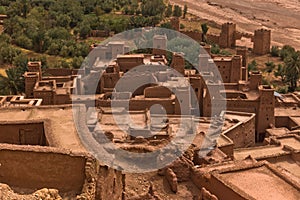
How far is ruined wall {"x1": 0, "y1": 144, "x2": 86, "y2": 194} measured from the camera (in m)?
8.56

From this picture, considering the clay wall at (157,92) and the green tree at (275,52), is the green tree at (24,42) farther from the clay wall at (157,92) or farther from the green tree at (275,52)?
the clay wall at (157,92)

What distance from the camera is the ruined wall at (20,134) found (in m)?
13.0

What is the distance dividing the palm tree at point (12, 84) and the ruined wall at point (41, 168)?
16204 mm

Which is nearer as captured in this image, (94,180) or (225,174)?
(94,180)

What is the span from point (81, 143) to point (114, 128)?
17.7 feet

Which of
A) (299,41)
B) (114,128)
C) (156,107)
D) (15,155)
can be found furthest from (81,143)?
(299,41)

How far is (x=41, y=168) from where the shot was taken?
8758 mm

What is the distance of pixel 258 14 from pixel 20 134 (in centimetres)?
4914

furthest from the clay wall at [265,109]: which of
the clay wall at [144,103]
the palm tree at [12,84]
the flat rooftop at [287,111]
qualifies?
the palm tree at [12,84]

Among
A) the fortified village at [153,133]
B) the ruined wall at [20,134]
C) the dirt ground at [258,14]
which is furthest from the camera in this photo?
the dirt ground at [258,14]

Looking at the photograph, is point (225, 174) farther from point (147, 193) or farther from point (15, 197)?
point (15, 197)

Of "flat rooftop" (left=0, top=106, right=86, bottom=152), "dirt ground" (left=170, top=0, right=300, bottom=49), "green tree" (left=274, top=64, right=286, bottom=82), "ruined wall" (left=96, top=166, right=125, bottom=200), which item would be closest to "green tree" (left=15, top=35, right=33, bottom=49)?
"green tree" (left=274, top=64, right=286, bottom=82)

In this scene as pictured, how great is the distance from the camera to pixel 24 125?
42.9ft

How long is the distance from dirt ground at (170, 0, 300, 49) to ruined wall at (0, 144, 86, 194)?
127 ft
